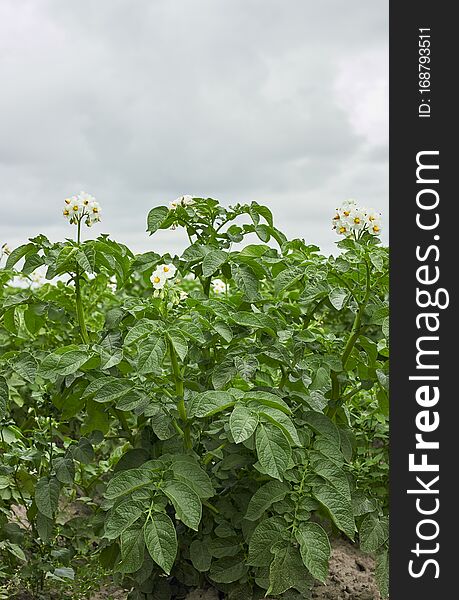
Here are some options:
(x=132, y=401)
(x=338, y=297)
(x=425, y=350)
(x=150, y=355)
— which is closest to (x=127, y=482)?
(x=132, y=401)

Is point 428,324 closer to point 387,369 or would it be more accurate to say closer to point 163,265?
point 387,369

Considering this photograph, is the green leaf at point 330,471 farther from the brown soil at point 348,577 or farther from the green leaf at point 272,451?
the brown soil at point 348,577

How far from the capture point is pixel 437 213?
2.53m

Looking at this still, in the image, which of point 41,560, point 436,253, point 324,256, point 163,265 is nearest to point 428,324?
point 436,253

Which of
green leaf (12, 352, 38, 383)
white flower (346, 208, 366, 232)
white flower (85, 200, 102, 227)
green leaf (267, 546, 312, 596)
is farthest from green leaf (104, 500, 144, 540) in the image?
white flower (346, 208, 366, 232)

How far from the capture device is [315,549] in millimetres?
2225

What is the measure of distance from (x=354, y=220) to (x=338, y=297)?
0.44 meters

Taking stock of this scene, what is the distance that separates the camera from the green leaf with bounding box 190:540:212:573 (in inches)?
97.7

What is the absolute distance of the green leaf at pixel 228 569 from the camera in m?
2.50

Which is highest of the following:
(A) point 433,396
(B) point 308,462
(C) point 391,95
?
(C) point 391,95

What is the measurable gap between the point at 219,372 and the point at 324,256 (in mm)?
520

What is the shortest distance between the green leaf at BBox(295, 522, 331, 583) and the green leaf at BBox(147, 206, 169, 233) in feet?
3.16

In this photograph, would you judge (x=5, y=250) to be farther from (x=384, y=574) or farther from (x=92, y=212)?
(x=384, y=574)

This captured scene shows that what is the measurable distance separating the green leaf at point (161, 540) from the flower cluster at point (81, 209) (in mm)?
1053
